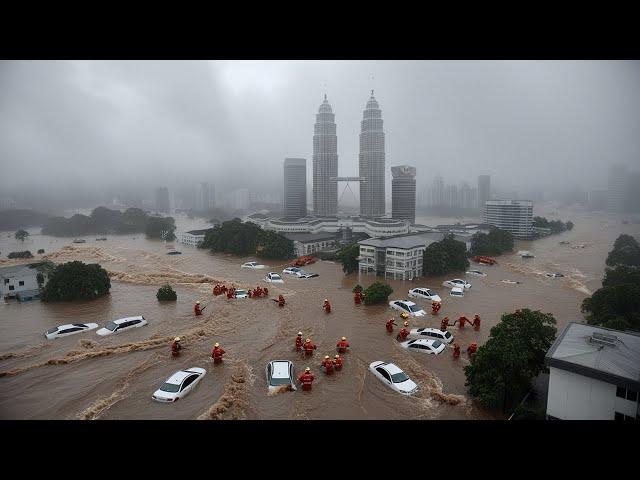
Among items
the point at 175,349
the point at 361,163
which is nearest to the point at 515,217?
the point at 361,163

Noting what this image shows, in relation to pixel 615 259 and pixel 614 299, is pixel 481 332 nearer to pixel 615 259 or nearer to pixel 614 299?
pixel 614 299

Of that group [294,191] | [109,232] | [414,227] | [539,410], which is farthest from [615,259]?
[109,232]

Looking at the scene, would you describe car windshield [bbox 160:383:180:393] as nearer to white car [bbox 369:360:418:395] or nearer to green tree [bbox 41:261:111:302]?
white car [bbox 369:360:418:395]

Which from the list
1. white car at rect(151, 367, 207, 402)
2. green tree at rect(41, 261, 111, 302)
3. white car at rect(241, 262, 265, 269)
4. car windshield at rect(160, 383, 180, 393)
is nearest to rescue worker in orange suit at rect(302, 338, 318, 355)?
white car at rect(151, 367, 207, 402)

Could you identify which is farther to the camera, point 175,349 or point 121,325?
point 121,325

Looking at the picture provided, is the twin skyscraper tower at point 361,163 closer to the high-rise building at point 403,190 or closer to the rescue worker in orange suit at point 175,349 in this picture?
the high-rise building at point 403,190

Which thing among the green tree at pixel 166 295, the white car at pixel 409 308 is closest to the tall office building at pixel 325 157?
the green tree at pixel 166 295

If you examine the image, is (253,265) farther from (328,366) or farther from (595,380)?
(595,380)
